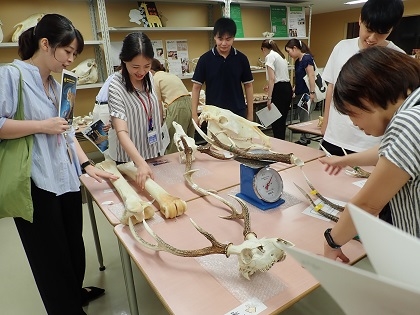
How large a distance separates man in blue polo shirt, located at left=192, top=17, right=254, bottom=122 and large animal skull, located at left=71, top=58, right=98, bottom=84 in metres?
1.51

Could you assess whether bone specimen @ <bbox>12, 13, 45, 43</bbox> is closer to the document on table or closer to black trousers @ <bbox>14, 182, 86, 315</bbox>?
black trousers @ <bbox>14, 182, 86, 315</bbox>

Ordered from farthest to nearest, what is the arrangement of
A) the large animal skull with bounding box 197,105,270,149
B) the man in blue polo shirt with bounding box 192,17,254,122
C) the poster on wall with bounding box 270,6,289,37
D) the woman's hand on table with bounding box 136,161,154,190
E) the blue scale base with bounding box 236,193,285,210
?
the poster on wall with bounding box 270,6,289,37 < the man in blue polo shirt with bounding box 192,17,254,122 < the large animal skull with bounding box 197,105,270,149 < the woman's hand on table with bounding box 136,161,154,190 < the blue scale base with bounding box 236,193,285,210

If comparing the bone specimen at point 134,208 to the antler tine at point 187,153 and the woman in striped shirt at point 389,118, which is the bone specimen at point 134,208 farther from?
the woman in striped shirt at point 389,118

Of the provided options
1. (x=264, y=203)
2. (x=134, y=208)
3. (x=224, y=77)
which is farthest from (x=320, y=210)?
(x=224, y=77)

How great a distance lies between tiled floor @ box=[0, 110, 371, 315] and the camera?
1911mm

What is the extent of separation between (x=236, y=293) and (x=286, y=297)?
148mm

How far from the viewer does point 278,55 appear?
4.43m

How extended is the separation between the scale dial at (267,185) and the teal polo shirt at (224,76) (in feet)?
5.78

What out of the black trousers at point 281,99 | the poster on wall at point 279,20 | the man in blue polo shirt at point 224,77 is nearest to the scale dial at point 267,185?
the man in blue polo shirt at point 224,77

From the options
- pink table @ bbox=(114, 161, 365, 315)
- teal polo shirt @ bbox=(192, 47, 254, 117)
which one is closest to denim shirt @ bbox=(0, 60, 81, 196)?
pink table @ bbox=(114, 161, 365, 315)

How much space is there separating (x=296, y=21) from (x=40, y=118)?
5630 mm

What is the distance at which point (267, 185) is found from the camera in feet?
4.76

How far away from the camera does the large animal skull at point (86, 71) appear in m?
3.73

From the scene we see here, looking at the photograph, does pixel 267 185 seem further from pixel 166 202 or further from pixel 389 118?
pixel 389 118
